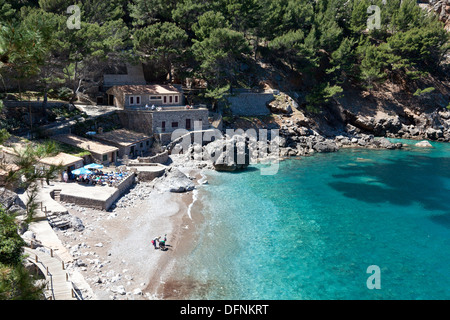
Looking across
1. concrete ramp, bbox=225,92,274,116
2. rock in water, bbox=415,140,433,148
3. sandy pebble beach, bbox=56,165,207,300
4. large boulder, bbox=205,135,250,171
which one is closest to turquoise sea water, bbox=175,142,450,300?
large boulder, bbox=205,135,250,171

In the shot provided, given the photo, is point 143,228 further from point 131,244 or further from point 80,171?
point 80,171

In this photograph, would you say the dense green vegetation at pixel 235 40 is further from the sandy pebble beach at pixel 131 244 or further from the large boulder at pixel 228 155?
the sandy pebble beach at pixel 131 244

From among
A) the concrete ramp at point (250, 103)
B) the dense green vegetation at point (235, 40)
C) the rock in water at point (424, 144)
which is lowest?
the rock in water at point (424, 144)

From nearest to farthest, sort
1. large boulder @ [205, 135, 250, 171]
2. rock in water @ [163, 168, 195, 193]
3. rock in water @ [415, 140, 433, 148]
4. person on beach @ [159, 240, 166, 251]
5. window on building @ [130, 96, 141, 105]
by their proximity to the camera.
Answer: person on beach @ [159, 240, 166, 251] < rock in water @ [163, 168, 195, 193] < large boulder @ [205, 135, 250, 171] < window on building @ [130, 96, 141, 105] < rock in water @ [415, 140, 433, 148]

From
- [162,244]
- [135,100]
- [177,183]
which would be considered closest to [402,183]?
[177,183]

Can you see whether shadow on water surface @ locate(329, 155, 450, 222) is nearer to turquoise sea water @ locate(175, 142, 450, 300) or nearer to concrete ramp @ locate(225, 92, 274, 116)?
turquoise sea water @ locate(175, 142, 450, 300)

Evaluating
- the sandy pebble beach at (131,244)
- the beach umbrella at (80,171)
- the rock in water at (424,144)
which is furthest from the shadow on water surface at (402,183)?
the beach umbrella at (80,171)
